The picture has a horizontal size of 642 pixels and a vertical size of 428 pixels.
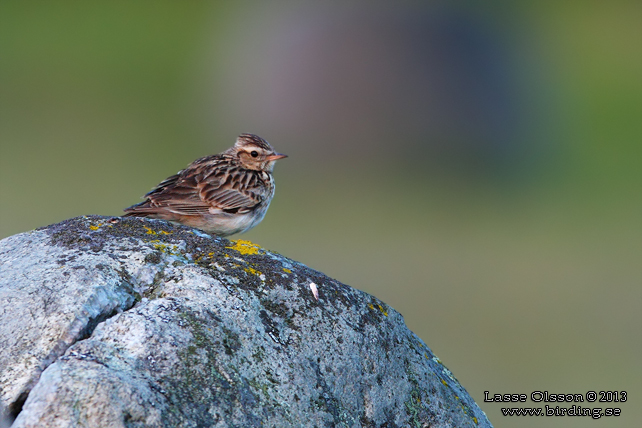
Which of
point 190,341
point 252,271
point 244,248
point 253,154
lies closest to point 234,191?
point 253,154

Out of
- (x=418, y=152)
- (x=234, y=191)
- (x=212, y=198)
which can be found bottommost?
(x=212, y=198)

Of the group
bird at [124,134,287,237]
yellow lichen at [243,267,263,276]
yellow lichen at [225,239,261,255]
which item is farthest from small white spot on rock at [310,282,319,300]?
bird at [124,134,287,237]

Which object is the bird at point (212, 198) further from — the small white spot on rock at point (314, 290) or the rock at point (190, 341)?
the small white spot on rock at point (314, 290)

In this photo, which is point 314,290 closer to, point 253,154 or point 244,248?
point 244,248

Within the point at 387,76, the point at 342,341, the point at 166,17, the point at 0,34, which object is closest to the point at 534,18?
the point at 387,76

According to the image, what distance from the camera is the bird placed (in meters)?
7.37

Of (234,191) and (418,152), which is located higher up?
(418,152)

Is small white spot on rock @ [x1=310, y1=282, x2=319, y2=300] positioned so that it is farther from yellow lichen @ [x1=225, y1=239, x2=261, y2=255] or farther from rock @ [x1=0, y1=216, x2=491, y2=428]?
yellow lichen @ [x1=225, y1=239, x2=261, y2=255]

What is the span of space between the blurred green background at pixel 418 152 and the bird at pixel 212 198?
504cm

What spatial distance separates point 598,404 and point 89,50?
3917 centimetres

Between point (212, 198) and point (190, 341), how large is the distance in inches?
143

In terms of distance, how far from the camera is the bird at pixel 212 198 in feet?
24.2

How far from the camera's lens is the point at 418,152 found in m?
29.0

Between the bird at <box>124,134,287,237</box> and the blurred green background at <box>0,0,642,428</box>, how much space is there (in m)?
5.04
